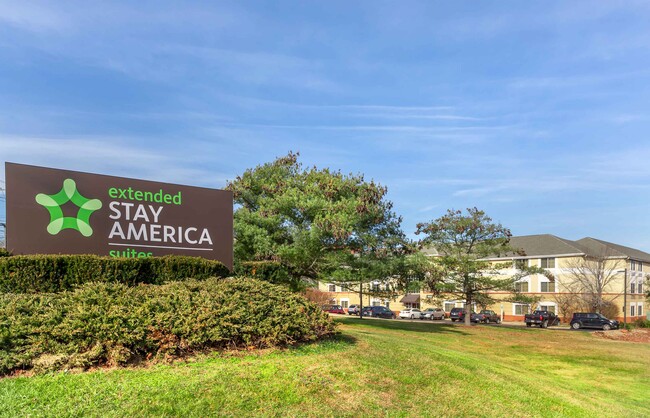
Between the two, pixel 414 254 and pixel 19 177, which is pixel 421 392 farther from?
pixel 414 254

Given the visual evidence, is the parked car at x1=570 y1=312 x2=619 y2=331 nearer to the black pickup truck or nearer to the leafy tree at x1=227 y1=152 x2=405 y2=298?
the black pickup truck

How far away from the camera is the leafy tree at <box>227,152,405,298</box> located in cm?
1881

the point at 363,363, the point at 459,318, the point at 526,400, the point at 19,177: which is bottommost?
the point at 459,318

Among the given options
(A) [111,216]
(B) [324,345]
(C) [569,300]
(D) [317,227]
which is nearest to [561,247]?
(C) [569,300]

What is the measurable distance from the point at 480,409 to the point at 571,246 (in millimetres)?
50943

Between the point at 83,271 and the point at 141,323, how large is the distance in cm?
239

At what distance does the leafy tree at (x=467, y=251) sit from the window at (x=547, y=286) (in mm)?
21800

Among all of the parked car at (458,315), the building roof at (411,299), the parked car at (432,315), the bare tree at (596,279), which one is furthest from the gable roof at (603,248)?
the building roof at (411,299)

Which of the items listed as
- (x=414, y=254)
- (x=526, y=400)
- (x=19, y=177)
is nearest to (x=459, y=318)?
(x=414, y=254)

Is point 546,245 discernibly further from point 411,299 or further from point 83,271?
point 83,271

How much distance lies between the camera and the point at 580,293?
49.2 m

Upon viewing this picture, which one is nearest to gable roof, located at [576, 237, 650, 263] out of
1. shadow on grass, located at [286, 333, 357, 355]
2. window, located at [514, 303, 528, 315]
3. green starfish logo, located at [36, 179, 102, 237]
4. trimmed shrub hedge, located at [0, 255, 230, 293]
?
window, located at [514, 303, 528, 315]

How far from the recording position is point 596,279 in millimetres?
46594

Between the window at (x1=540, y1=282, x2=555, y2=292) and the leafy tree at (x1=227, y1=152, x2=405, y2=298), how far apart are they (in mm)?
37602
